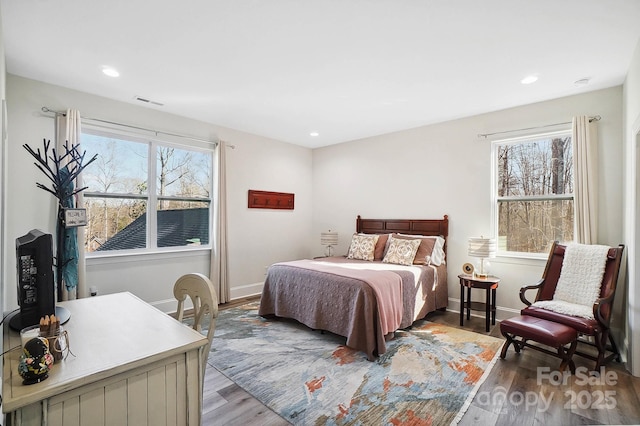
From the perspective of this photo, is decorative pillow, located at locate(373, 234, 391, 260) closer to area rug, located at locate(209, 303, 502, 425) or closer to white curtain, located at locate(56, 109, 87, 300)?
area rug, located at locate(209, 303, 502, 425)

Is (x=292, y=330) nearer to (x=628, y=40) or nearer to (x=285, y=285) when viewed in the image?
(x=285, y=285)

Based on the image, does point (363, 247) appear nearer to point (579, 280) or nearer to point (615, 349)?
point (579, 280)

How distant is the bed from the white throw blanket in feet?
3.98

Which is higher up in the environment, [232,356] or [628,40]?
[628,40]

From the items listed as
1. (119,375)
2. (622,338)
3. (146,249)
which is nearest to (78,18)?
(119,375)

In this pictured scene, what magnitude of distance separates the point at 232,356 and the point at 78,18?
2.97 metres

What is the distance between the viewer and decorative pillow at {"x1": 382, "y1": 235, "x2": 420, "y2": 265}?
13.6 ft

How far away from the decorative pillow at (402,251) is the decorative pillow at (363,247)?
0.92 feet

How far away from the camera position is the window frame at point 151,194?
371 centimetres

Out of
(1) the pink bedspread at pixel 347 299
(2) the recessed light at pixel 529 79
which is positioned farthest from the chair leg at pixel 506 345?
(2) the recessed light at pixel 529 79

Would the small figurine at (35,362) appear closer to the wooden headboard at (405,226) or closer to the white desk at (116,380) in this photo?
the white desk at (116,380)

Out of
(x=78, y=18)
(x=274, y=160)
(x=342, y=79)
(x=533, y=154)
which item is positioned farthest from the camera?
(x=274, y=160)

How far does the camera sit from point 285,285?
381cm

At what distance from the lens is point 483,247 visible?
3736 millimetres
